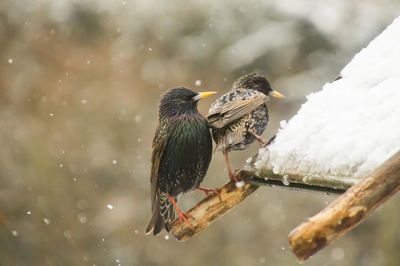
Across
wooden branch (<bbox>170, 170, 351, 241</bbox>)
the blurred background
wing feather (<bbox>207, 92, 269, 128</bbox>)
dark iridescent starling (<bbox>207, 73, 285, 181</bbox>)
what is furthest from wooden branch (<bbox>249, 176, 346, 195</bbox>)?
the blurred background

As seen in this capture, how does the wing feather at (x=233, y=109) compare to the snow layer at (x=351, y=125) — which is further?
the wing feather at (x=233, y=109)

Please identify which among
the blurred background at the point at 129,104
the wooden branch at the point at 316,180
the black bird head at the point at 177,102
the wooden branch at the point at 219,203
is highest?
the blurred background at the point at 129,104

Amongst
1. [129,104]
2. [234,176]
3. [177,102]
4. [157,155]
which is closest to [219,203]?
[234,176]

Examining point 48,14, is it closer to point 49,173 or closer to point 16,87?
point 16,87

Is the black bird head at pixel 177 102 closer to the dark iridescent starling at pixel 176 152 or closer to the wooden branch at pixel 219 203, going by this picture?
the dark iridescent starling at pixel 176 152

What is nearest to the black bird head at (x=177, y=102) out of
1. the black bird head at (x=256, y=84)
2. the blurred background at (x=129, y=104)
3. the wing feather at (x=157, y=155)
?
the wing feather at (x=157, y=155)

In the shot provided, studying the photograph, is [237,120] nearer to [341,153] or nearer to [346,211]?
[341,153]

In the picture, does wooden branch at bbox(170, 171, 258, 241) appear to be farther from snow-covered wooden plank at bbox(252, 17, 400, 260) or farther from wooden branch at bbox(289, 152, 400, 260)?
wooden branch at bbox(289, 152, 400, 260)

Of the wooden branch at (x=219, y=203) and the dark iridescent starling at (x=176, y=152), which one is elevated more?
the dark iridescent starling at (x=176, y=152)
